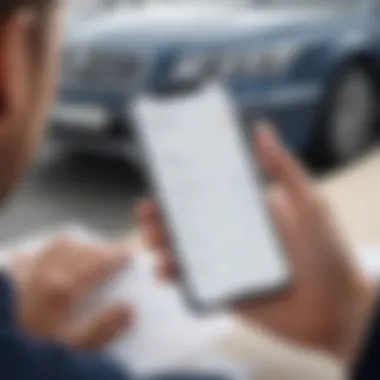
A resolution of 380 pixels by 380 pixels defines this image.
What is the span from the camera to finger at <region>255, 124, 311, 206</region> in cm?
95

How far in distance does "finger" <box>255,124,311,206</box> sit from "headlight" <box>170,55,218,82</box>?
2.80 m

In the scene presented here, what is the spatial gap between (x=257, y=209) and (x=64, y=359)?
30 cm

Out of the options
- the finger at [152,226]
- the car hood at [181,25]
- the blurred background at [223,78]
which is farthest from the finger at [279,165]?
the car hood at [181,25]

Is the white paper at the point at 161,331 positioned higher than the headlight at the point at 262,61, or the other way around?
the headlight at the point at 262,61

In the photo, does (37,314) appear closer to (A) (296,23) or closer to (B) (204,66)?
(B) (204,66)

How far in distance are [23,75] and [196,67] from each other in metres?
3.30

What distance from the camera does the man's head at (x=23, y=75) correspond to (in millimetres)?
561

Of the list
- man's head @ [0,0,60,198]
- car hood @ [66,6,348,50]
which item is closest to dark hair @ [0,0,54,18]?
man's head @ [0,0,60,198]

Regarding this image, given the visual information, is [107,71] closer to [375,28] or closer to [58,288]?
[375,28]

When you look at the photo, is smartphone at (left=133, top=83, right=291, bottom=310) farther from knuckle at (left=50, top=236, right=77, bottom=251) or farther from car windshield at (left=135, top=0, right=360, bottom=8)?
car windshield at (left=135, top=0, right=360, bottom=8)

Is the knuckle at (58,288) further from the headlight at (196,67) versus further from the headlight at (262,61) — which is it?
the headlight at (262,61)

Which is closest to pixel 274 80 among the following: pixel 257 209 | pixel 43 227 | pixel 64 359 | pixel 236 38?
pixel 236 38

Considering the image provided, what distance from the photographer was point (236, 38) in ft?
13.2

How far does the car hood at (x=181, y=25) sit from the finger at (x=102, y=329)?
3220 millimetres
